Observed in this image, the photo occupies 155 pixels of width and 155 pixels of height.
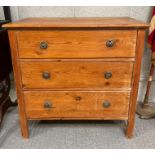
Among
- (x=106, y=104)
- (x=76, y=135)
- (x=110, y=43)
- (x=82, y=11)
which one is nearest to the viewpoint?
(x=110, y=43)

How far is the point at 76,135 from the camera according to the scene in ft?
5.12

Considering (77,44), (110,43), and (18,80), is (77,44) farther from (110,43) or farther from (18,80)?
(18,80)

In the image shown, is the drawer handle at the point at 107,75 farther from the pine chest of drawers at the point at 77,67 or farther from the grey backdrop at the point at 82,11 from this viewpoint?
the grey backdrop at the point at 82,11

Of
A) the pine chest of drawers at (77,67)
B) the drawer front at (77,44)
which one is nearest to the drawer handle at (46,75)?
the pine chest of drawers at (77,67)

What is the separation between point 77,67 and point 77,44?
0.15m

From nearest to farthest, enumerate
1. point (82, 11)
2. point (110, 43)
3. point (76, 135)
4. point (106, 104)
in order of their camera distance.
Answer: point (110, 43) < point (106, 104) < point (76, 135) < point (82, 11)

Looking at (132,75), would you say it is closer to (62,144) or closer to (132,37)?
(132,37)

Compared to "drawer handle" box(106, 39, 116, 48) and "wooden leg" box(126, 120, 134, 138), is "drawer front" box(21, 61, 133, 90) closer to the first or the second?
"drawer handle" box(106, 39, 116, 48)

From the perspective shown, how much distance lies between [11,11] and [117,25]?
105cm

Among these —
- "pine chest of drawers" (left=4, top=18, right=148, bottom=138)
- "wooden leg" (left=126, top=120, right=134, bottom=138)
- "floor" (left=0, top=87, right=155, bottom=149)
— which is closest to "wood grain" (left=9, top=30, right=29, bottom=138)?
"pine chest of drawers" (left=4, top=18, right=148, bottom=138)

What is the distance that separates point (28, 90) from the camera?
1373 mm

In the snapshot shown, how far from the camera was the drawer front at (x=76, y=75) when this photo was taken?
1.30m

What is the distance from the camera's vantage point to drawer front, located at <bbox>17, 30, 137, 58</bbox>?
1.23 metres

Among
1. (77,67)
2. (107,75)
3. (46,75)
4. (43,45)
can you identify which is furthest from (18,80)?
(107,75)
